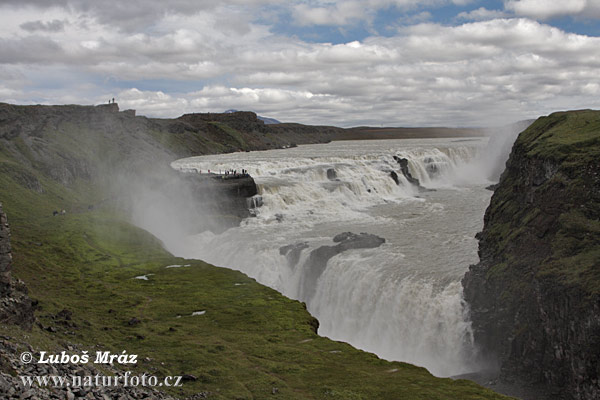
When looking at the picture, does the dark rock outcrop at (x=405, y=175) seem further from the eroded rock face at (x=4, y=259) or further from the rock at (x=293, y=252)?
the eroded rock face at (x=4, y=259)

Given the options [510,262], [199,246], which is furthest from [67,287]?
[510,262]

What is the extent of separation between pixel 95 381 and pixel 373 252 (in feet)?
116

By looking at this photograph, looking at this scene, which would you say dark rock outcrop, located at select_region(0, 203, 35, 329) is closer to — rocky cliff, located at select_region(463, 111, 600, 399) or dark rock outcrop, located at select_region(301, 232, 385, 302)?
rocky cliff, located at select_region(463, 111, 600, 399)

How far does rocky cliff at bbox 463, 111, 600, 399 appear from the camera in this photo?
90.2ft

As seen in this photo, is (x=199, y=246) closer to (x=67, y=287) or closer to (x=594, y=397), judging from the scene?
(x=67, y=287)

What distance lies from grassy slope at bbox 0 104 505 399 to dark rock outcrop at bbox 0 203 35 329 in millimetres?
799

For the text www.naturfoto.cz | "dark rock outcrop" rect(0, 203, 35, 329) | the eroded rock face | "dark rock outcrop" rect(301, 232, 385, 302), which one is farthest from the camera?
"dark rock outcrop" rect(301, 232, 385, 302)

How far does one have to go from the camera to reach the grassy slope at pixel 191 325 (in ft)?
74.2

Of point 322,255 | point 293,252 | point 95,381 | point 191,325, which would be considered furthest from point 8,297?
point 293,252

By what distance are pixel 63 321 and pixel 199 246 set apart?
37.3m

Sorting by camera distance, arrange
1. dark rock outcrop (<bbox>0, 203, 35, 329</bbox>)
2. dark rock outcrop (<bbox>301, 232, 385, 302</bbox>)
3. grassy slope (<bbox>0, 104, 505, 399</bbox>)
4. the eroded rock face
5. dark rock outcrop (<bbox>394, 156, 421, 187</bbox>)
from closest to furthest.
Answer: dark rock outcrop (<bbox>0, 203, 35, 329</bbox>) < the eroded rock face < grassy slope (<bbox>0, 104, 505, 399</bbox>) < dark rock outcrop (<bbox>301, 232, 385, 302</bbox>) < dark rock outcrop (<bbox>394, 156, 421, 187</bbox>)

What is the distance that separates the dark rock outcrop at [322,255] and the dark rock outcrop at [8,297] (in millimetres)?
28509

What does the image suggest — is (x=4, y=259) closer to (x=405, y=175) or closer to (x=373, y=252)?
(x=373, y=252)

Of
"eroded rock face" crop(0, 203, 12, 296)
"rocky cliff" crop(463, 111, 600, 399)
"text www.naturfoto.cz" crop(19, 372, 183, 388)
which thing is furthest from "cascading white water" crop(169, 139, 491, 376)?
"eroded rock face" crop(0, 203, 12, 296)
